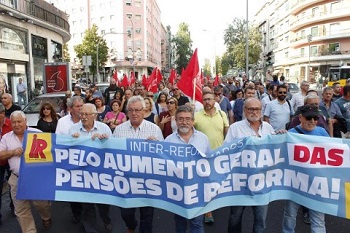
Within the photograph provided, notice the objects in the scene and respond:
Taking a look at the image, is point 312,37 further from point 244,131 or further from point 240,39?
point 244,131

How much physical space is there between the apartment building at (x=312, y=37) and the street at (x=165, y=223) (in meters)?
38.8

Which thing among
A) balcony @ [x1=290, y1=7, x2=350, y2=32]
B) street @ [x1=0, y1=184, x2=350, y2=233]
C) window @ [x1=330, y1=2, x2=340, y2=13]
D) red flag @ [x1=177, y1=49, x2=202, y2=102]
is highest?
window @ [x1=330, y1=2, x2=340, y2=13]

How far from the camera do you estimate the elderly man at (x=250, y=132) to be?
3864mm

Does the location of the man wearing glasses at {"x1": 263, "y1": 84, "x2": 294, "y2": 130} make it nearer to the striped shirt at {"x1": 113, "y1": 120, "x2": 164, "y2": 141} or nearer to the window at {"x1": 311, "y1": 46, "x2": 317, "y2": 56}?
the striped shirt at {"x1": 113, "y1": 120, "x2": 164, "y2": 141}

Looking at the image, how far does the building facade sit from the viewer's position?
18188 millimetres

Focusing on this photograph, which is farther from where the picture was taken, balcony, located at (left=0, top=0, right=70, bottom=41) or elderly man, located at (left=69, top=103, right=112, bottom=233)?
balcony, located at (left=0, top=0, right=70, bottom=41)

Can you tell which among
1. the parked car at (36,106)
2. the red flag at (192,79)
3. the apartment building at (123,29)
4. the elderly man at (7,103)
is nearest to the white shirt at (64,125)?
the elderly man at (7,103)

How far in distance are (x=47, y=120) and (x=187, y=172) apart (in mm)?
3350

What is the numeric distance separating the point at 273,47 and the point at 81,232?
83.3 metres

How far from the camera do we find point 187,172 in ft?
12.0

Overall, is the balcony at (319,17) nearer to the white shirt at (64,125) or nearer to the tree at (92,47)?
the tree at (92,47)

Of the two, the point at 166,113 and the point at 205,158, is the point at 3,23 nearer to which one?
the point at 166,113

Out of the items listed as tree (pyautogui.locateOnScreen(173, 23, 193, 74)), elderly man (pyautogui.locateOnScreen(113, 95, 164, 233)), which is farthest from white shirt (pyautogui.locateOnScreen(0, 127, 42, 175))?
tree (pyautogui.locateOnScreen(173, 23, 193, 74))

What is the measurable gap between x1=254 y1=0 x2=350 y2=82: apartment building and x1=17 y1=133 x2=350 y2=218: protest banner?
39.8 m
